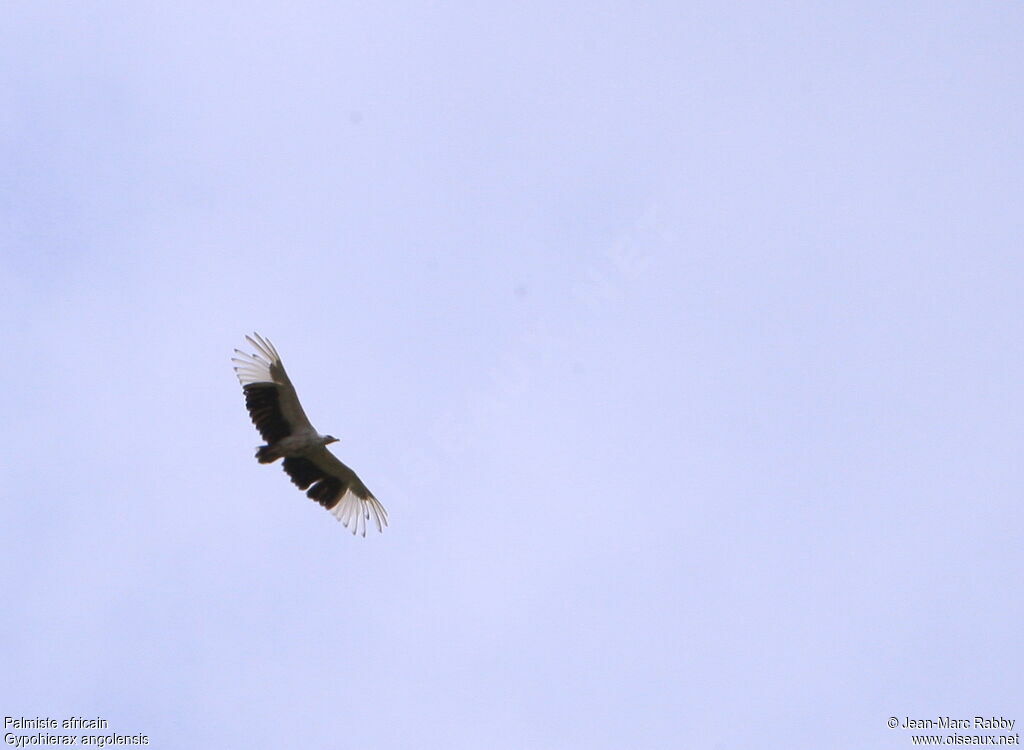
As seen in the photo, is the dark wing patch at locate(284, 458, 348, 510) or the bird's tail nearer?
the bird's tail

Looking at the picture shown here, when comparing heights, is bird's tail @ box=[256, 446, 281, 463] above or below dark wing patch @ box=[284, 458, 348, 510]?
below

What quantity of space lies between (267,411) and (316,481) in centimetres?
338

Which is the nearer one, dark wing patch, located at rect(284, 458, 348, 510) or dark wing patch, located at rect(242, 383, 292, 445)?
dark wing patch, located at rect(242, 383, 292, 445)

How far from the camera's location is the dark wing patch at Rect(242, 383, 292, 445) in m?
31.7

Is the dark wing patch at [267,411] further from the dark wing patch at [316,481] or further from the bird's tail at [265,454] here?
the dark wing patch at [316,481]

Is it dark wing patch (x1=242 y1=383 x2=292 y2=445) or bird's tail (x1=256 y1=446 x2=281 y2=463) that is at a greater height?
dark wing patch (x1=242 y1=383 x2=292 y2=445)

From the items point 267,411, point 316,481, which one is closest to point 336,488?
point 316,481

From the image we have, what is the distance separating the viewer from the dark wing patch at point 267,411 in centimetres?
3173

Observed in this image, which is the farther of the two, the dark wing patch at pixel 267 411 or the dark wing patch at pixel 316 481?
the dark wing patch at pixel 316 481

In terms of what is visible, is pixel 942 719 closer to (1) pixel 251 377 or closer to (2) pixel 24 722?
(1) pixel 251 377

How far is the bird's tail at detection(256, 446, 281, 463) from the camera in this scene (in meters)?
32.1

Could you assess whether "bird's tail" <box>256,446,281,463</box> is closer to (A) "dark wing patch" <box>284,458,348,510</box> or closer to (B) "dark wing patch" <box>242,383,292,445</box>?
(B) "dark wing patch" <box>242,383,292,445</box>

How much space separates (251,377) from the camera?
31781mm

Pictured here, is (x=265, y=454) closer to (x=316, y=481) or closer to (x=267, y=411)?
(x=267, y=411)
